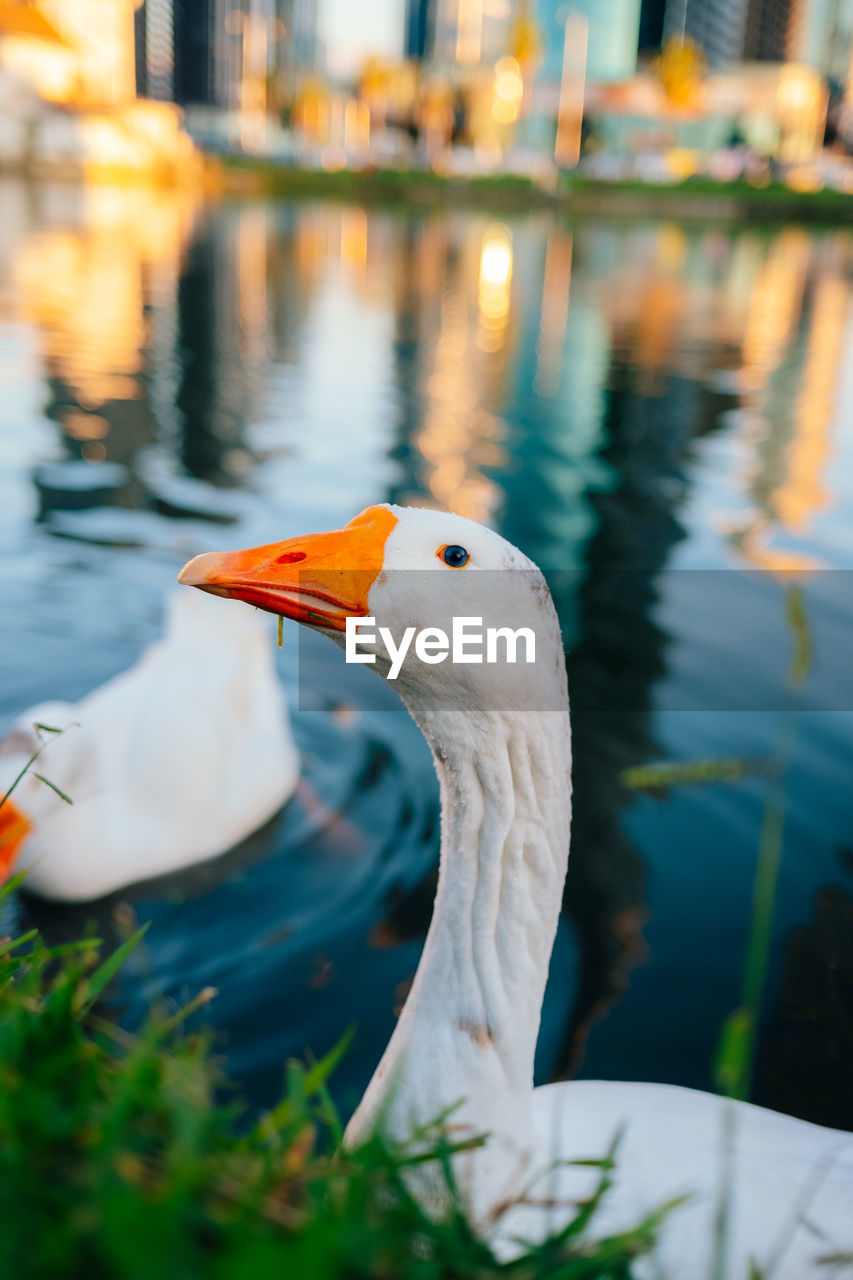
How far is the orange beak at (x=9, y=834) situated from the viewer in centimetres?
344

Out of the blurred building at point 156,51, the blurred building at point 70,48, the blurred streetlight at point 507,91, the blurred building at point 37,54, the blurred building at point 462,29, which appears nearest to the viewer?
the blurred building at point 37,54

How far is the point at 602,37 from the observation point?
11769 cm

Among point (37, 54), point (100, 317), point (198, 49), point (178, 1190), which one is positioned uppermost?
point (198, 49)

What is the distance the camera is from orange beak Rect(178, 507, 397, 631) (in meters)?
A: 1.83

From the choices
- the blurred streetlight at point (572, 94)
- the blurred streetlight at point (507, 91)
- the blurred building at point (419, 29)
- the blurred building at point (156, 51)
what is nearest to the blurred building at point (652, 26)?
the blurred building at point (419, 29)

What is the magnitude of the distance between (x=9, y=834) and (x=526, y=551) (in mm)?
4725

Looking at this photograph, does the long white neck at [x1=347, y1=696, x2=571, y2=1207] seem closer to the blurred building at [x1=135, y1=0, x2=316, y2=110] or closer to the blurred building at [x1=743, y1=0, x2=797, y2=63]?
the blurred building at [x1=743, y1=0, x2=797, y2=63]

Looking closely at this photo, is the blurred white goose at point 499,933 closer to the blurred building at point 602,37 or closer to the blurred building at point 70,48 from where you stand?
the blurred building at point 70,48

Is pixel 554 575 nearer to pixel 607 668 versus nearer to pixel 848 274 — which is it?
pixel 607 668

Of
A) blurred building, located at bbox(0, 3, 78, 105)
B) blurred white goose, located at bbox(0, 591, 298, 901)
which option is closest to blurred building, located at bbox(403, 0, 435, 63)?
blurred building, located at bbox(0, 3, 78, 105)

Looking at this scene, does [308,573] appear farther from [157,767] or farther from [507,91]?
[507,91]

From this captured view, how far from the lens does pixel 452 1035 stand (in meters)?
1.93

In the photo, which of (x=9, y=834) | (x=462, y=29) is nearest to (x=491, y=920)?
(x=9, y=834)

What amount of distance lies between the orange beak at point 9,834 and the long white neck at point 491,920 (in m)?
1.88
